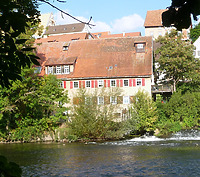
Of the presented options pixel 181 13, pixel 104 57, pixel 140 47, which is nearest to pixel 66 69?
pixel 104 57

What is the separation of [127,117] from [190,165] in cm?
1338

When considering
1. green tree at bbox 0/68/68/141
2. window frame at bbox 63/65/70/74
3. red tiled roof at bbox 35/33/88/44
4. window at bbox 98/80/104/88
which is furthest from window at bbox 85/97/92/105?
red tiled roof at bbox 35/33/88/44

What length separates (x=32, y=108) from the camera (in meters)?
27.9

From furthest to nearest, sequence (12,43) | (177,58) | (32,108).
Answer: (177,58) → (32,108) → (12,43)

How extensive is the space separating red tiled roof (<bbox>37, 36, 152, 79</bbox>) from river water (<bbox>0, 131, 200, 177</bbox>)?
36.9 feet

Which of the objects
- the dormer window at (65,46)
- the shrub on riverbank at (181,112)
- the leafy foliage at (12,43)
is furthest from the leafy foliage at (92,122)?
the leafy foliage at (12,43)

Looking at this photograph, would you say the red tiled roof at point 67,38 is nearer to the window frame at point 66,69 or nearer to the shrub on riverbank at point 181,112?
the window frame at point 66,69

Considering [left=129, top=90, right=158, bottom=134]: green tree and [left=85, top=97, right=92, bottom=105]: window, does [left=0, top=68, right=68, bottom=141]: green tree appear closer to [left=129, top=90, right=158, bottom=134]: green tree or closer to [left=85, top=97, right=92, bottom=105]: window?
[left=85, top=97, right=92, bottom=105]: window

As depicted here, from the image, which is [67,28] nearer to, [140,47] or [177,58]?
[140,47]

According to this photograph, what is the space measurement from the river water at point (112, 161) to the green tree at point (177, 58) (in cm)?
1360

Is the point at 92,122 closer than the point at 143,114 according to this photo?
Yes

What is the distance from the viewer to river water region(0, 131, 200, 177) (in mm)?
14203

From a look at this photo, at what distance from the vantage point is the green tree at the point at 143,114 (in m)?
28.1

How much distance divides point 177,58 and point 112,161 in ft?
64.0
